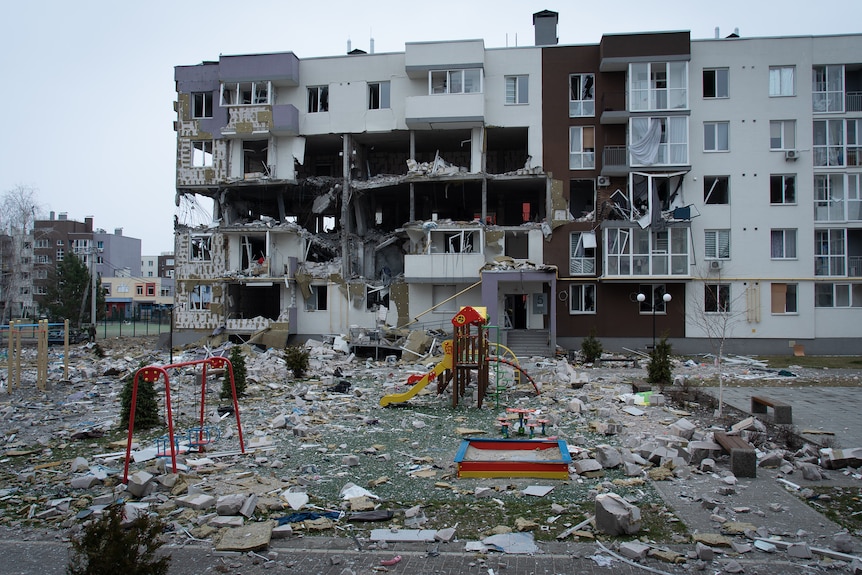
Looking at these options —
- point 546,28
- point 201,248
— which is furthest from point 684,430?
point 201,248

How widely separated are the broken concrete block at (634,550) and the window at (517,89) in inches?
1235

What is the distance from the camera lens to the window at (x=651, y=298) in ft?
109

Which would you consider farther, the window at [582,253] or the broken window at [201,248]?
the broken window at [201,248]

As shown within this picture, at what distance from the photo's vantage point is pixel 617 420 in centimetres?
1354

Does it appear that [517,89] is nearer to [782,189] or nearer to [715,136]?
[715,136]

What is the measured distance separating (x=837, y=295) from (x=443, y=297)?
2090 centimetres

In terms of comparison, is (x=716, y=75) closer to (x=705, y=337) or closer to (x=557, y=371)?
(x=705, y=337)

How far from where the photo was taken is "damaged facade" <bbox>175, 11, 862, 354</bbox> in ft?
107

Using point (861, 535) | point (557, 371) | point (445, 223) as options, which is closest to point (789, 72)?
point (445, 223)

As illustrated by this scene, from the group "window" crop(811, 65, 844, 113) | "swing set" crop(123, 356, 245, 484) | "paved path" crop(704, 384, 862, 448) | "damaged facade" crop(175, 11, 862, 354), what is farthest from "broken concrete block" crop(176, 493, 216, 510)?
"window" crop(811, 65, 844, 113)

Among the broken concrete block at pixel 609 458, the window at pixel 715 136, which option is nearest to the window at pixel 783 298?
the window at pixel 715 136

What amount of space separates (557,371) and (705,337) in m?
14.3

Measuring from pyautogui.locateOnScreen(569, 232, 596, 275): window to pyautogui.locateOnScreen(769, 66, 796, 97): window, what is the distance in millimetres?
12281

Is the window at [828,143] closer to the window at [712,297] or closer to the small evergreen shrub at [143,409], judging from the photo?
the window at [712,297]
